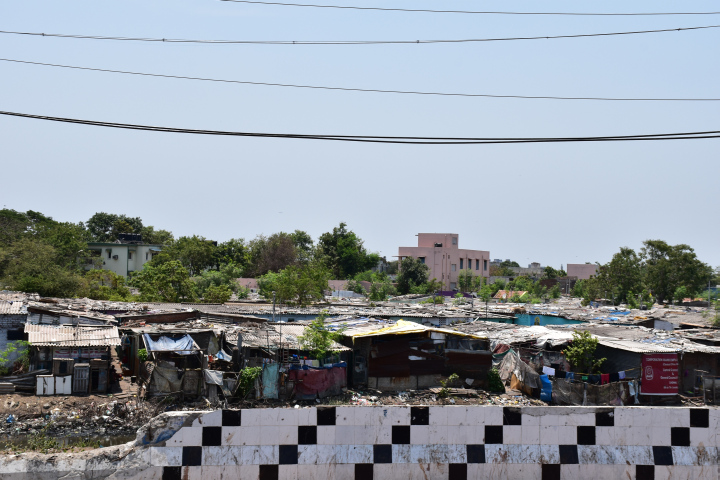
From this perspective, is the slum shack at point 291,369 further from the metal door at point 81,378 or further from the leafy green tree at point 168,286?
the leafy green tree at point 168,286

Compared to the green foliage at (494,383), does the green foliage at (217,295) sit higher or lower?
higher

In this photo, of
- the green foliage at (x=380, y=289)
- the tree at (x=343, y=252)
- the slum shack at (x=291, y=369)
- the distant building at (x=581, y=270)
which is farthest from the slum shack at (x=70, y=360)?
the distant building at (x=581, y=270)

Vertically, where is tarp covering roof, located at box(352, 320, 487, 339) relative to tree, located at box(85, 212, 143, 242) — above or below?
below

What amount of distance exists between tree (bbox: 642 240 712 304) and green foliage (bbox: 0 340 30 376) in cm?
4683

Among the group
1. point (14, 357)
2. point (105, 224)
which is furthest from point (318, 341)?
point (105, 224)

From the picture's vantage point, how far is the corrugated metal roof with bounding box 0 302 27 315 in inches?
670

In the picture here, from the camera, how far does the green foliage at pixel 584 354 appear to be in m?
16.3

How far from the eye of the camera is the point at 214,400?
14828 mm

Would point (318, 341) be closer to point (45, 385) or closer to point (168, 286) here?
point (45, 385)

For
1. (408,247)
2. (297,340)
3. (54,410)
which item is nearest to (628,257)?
(408,247)

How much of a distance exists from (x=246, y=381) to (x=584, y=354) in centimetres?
877

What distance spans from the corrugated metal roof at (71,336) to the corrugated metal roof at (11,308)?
54 cm

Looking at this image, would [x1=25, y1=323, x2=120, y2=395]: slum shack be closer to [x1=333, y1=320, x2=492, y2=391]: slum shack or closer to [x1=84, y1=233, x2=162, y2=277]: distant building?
[x1=333, y1=320, x2=492, y2=391]: slum shack

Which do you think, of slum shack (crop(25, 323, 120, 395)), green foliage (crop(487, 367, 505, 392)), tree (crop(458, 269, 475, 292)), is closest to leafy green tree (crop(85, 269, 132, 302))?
slum shack (crop(25, 323, 120, 395))
